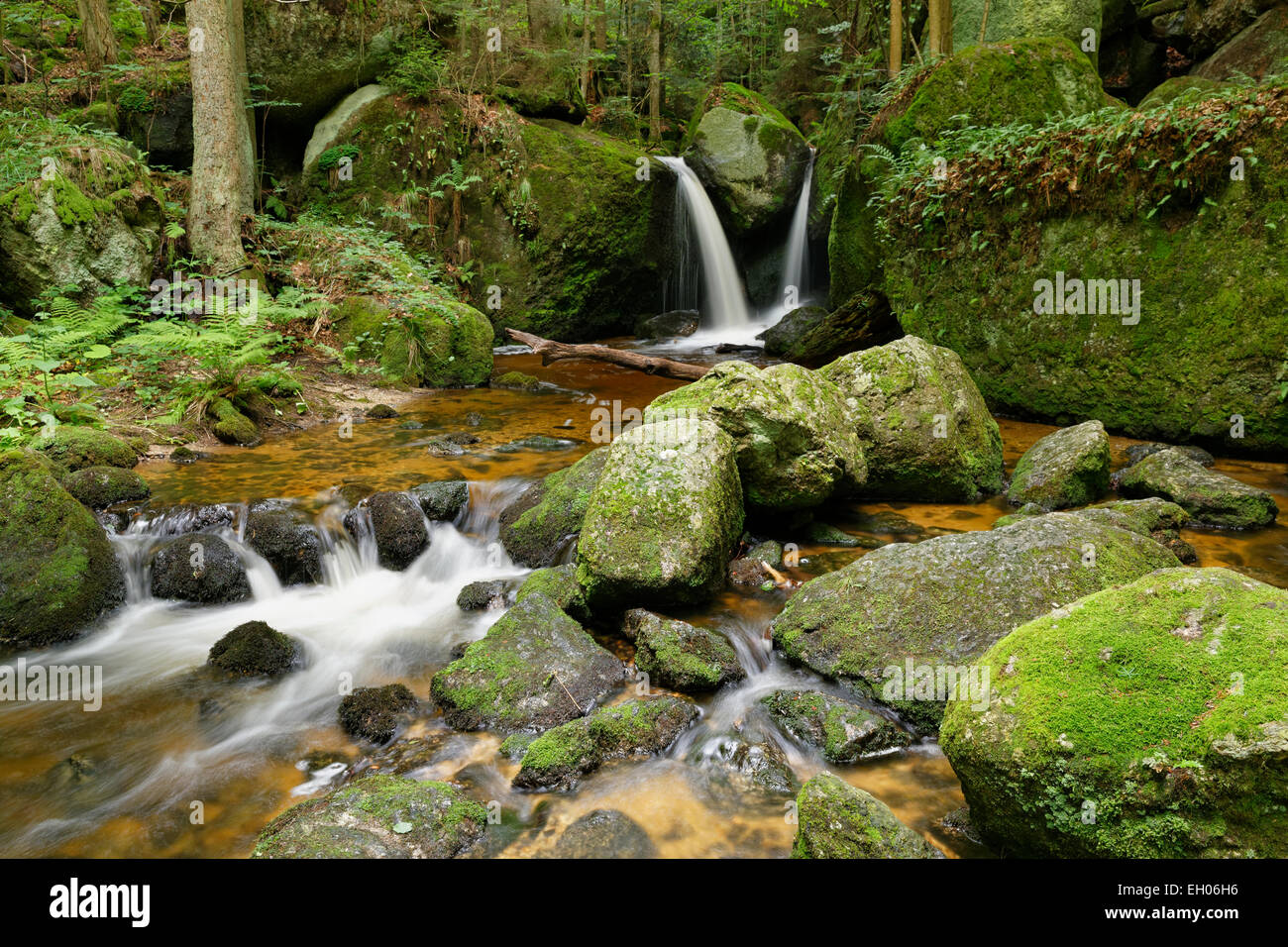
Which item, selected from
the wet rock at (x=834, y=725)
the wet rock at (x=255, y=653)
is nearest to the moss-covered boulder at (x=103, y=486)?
the wet rock at (x=255, y=653)

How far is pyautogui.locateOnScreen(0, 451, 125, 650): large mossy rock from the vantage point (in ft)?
15.7

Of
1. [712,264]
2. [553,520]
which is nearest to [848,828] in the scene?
[553,520]

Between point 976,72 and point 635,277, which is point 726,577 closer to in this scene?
point 976,72

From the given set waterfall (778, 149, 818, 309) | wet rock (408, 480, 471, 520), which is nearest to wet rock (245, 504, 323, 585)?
wet rock (408, 480, 471, 520)

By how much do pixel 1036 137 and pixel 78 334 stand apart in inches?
426

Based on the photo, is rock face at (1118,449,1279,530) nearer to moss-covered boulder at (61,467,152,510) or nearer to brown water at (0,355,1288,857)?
brown water at (0,355,1288,857)

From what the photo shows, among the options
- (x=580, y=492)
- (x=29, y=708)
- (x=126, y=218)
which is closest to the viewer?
(x=29, y=708)

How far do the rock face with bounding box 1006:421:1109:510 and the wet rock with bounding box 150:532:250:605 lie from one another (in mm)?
6633

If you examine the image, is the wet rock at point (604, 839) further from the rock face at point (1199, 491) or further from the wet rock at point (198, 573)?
the rock face at point (1199, 491)

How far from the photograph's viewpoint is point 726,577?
5.38 m

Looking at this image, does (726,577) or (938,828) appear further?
(726,577)

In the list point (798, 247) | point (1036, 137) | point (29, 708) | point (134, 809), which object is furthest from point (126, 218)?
point (798, 247)

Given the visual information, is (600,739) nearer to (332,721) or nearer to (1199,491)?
(332,721)

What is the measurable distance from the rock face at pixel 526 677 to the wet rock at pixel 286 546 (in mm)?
2182
